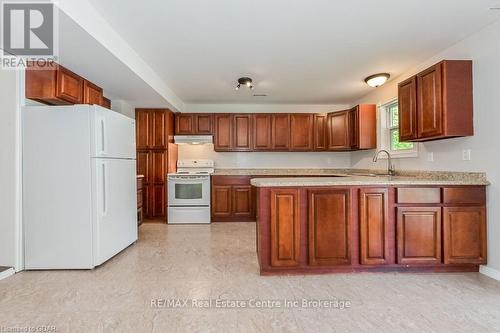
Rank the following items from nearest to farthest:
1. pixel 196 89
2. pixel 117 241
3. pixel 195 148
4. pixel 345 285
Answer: pixel 345 285
pixel 117 241
pixel 196 89
pixel 195 148

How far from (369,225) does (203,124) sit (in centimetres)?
390

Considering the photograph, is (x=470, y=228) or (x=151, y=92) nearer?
(x=470, y=228)

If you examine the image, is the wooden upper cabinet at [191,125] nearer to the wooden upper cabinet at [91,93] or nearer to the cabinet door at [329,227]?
Answer: the wooden upper cabinet at [91,93]

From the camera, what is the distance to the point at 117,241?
3.41m

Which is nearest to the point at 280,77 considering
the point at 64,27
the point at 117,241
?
the point at 64,27

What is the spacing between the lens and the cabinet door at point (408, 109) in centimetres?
327

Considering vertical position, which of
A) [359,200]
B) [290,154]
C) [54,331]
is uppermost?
[290,154]

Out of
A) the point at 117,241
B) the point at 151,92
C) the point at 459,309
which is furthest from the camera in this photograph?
the point at 151,92

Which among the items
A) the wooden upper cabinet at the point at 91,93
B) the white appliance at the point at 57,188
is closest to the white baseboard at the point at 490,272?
the white appliance at the point at 57,188

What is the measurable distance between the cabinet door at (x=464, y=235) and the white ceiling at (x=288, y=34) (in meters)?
1.79

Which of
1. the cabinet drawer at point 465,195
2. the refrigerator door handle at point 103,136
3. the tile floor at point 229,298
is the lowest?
the tile floor at point 229,298

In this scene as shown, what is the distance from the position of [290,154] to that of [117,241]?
3855 millimetres

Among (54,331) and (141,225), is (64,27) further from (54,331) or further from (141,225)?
(141,225)

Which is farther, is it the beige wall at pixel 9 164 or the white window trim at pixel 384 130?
the white window trim at pixel 384 130
